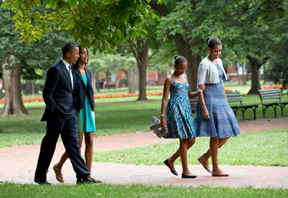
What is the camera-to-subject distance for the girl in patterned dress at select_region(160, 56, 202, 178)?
27.0ft

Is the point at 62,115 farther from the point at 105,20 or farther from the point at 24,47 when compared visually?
the point at 24,47

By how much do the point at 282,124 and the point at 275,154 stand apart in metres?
7.66

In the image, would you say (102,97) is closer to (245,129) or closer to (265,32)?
(265,32)

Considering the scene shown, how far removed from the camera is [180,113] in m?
8.29

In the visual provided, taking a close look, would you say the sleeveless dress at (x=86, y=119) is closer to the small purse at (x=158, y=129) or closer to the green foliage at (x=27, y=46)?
the small purse at (x=158, y=129)

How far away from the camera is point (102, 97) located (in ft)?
173

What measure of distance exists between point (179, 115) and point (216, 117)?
0.53m

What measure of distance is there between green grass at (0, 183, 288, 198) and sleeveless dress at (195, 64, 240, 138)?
52.1 inches

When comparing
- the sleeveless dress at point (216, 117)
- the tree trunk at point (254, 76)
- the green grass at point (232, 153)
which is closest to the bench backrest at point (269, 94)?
the green grass at point (232, 153)

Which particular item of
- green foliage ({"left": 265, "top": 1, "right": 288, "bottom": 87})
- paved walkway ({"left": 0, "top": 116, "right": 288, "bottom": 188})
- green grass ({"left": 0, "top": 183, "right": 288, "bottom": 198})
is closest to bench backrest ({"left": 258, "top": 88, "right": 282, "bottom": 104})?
green foliage ({"left": 265, "top": 1, "right": 288, "bottom": 87})

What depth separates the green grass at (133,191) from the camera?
652 centimetres

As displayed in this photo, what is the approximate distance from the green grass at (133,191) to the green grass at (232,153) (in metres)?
2.85

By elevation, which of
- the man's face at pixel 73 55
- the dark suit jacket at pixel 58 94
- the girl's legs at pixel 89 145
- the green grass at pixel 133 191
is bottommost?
the green grass at pixel 133 191

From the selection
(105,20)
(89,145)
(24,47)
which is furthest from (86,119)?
(24,47)
